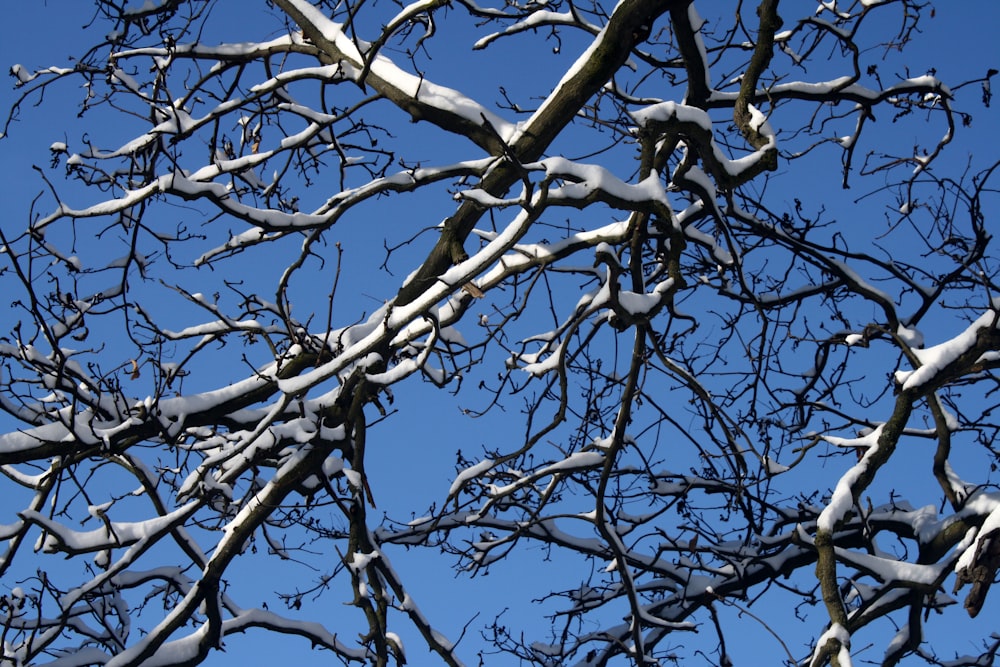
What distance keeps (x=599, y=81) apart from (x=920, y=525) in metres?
3.39

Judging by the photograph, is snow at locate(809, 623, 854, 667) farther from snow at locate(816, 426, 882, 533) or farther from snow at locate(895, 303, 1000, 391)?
snow at locate(895, 303, 1000, 391)

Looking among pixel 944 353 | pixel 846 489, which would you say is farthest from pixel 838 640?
pixel 944 353

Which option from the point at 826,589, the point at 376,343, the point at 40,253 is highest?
the point at 40,253

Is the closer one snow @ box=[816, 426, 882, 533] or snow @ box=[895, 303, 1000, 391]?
snow @ box=[816, 426, 882, 533]

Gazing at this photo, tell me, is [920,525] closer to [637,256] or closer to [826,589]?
[826,589]

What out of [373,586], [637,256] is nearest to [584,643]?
[373,586]

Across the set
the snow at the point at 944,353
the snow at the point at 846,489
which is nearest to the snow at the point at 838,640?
the snow at the point at 846,489

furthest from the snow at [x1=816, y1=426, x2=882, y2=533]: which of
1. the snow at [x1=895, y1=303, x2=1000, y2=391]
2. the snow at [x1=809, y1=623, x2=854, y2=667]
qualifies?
the snow at [x1=809, y1=623, x2=854, y2=667]

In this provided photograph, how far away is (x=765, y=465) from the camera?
5289 mm

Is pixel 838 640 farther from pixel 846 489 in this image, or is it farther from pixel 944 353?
pixel 944 353

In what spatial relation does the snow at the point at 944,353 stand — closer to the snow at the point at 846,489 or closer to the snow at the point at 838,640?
the snow at the point at 846,489

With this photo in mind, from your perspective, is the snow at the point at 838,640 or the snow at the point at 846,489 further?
the snow at the point at 846,489

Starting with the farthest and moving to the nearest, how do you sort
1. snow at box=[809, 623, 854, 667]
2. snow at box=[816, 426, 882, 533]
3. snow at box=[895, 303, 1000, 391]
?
1. snow at box=[895, 303, 1000, 391]
2. snow at box=[816, 426, 882, 533]
3. snow at box=[809, 623, 854, 667]

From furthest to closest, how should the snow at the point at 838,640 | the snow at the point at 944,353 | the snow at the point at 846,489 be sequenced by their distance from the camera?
the snow at the point at 944,353, the snow at the point at 846,489, the snow at the point at 838,640
